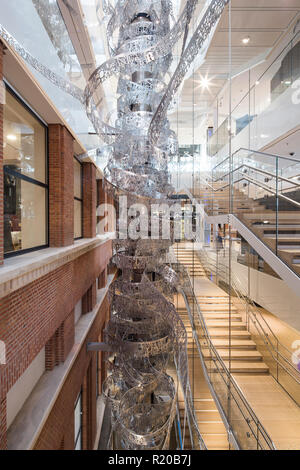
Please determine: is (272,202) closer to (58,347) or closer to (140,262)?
(140,262)

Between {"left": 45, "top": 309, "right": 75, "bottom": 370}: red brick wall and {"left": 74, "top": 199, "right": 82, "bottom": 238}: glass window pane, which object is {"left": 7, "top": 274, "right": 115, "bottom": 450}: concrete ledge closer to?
{"left": 45, "top": 309, "right": 75, "bottom": 370}: red brick wall

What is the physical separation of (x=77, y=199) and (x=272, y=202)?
526 centimetres

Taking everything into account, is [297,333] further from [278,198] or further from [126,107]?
[126,107]

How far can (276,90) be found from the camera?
6398mm

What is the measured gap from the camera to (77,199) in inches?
271

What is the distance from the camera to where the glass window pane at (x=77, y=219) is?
21.9ft

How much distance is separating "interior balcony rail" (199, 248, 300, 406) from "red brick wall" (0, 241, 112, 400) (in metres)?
2.87

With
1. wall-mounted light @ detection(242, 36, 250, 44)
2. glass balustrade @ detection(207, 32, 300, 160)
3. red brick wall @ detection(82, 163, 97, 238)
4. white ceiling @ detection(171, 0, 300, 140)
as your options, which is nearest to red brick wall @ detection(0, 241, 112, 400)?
red brick wall @ detection(82, 163, 97, 238)

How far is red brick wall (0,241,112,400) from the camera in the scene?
8.20 ft

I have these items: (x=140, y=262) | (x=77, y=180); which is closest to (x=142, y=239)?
(x=140, y=262)

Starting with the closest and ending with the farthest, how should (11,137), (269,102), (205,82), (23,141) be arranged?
(11,137), (23,141), (269,102), (205,82)

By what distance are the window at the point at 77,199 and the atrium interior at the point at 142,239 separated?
0.72 feet

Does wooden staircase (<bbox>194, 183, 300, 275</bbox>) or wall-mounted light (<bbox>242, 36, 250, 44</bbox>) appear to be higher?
wall-mounted light (<bbox>242, 36, 250, 44</bbox>)

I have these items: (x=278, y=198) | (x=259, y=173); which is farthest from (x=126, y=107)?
(x=278, y=198)
